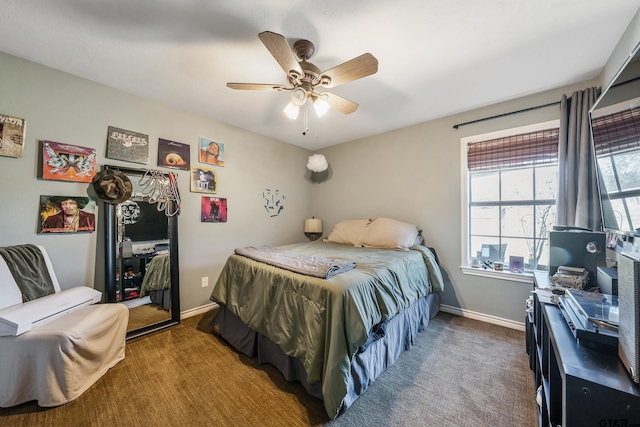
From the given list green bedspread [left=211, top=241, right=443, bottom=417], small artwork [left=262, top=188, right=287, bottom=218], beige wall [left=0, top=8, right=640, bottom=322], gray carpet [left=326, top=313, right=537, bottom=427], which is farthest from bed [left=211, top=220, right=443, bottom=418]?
small artwork [left=262, top=188, right=287, bottom=218]

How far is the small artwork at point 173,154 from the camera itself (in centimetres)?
257

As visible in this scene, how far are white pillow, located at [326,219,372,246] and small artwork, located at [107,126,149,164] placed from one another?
243cm

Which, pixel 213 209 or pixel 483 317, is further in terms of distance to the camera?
pixel 213 209

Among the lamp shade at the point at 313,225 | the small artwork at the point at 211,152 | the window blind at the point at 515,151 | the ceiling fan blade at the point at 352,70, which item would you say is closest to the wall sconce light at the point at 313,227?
the lamp shade at the point at 313,225

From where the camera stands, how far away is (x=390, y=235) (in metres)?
2.84

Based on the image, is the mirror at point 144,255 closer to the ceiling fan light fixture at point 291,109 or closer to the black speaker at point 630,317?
the ceiling fan light fixture at point 291,109

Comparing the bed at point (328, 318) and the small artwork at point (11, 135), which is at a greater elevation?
the small artwork at point (11, 135)

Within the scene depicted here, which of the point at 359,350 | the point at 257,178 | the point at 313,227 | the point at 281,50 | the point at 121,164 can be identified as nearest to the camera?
the point at 281,50

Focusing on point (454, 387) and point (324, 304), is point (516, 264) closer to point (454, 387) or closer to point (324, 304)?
point (454, 387)

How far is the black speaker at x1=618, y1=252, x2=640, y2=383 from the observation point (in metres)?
0.69

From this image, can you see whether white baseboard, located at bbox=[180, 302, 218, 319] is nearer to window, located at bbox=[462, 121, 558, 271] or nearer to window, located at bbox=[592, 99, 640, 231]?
window, located at bbox=[462, 121, 558, 271]

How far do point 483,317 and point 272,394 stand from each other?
2.42 m

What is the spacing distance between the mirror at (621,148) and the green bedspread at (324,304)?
131cm

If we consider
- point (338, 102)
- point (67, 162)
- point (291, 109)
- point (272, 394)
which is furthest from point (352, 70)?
point (67, 162)
